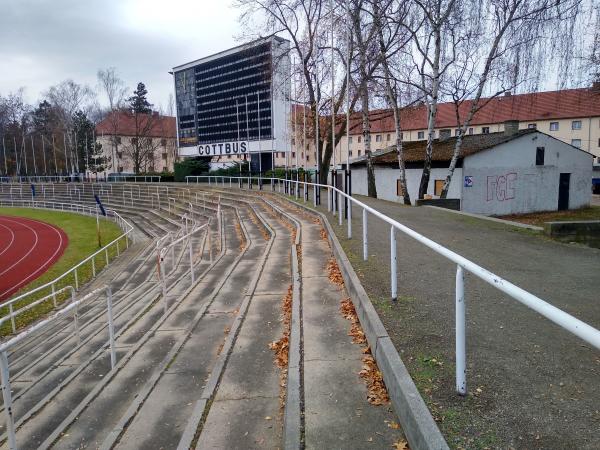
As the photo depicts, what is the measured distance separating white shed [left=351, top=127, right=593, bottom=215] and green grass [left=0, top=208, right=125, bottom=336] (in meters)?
16.8

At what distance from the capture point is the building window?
24.6 meters

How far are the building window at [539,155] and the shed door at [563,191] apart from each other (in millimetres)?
2389

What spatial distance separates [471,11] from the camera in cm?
1695

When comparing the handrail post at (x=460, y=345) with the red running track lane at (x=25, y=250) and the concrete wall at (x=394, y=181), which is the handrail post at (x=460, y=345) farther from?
the concrete wall at (x=394, y=181)

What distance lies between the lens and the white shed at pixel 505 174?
22469 mm

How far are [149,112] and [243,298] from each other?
6927cm

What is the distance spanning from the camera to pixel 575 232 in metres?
10.8

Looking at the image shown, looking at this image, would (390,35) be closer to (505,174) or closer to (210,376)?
(505,174)

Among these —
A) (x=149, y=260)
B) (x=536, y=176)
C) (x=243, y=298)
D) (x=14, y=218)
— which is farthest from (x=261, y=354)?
(x=14, y=218)

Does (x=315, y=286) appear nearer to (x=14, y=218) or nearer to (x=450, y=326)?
(x=450, y=326)

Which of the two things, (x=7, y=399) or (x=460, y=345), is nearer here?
(x=460, y=345)

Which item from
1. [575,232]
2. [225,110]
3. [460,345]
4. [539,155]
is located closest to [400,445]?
[460,345]

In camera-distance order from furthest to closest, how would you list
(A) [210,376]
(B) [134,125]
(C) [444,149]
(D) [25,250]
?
1. (B) [134,125]
2. (C) [444,149]
3. (D) [25,250]
4. (A) [210,376]

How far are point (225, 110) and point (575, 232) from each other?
165 ft
